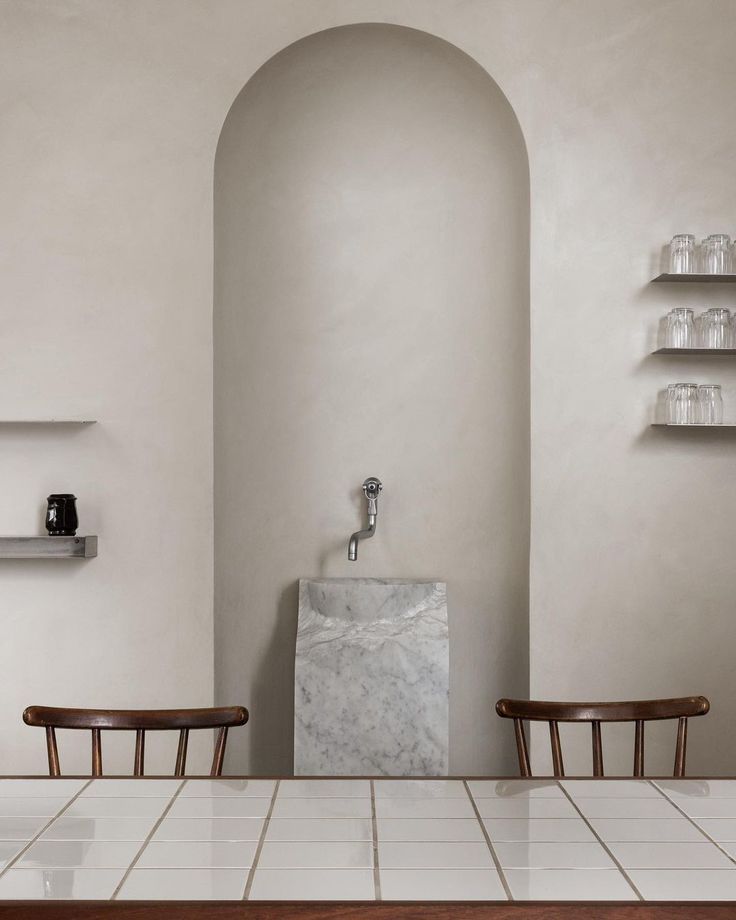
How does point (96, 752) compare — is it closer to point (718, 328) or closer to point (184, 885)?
point (184, 885)

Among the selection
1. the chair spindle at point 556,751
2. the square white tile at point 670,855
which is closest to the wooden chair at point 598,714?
the chair spindle at point 556,751

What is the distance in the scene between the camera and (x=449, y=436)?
3.50m

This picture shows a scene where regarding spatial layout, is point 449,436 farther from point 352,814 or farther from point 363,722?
point 352,814

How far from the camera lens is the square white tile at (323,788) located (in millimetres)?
1459

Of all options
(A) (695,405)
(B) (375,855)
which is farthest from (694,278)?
(B) (375,855)

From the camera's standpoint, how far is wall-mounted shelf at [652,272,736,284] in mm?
3074

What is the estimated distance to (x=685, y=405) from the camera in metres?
3.08

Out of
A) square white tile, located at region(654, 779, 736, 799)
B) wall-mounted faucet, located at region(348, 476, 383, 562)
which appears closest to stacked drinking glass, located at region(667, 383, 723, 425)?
wall-mounted faucet, located at region(348, 476, 383, 562)

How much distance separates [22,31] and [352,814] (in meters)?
2.84

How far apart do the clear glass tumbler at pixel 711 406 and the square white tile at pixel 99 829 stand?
2.32m

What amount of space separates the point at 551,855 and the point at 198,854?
444 mm

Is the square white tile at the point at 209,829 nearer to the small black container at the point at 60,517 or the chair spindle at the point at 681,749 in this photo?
the chair spindle at the point at 681,749

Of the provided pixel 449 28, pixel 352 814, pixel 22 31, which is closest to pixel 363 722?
pixel 352 814

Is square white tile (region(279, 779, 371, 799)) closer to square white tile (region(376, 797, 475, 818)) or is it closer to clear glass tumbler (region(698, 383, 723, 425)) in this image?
square white tile (region(376, 797, 475, 818))
